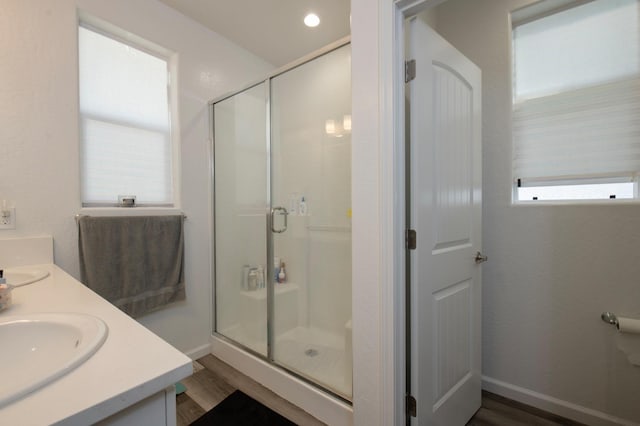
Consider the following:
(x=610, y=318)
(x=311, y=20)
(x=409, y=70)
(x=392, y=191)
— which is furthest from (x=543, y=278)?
(x=311, y=20)

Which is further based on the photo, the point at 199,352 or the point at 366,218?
the point at 199,352

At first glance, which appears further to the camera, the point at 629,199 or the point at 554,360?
the point at 554,360

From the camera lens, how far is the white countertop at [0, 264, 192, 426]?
38 centimetres

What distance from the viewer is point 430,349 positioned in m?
1.22

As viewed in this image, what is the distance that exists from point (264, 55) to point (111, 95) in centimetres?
129

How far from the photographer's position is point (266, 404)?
5.38ft

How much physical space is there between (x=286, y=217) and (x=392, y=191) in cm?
112

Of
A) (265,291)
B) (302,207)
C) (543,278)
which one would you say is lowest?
(265,291)

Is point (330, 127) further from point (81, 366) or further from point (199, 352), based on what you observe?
point (199, 352)

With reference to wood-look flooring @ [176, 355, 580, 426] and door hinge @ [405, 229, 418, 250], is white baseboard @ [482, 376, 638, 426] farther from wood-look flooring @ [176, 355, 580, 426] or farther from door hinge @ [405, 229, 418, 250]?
door hinge @ [405, 229, 418, 250]

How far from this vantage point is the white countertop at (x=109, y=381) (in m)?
0.38

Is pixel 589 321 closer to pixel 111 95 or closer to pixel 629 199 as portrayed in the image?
pixel 629 199

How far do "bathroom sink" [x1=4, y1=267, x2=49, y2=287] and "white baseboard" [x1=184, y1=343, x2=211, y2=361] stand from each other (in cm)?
119

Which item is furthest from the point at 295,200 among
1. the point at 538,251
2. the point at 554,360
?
the point at 554,360
